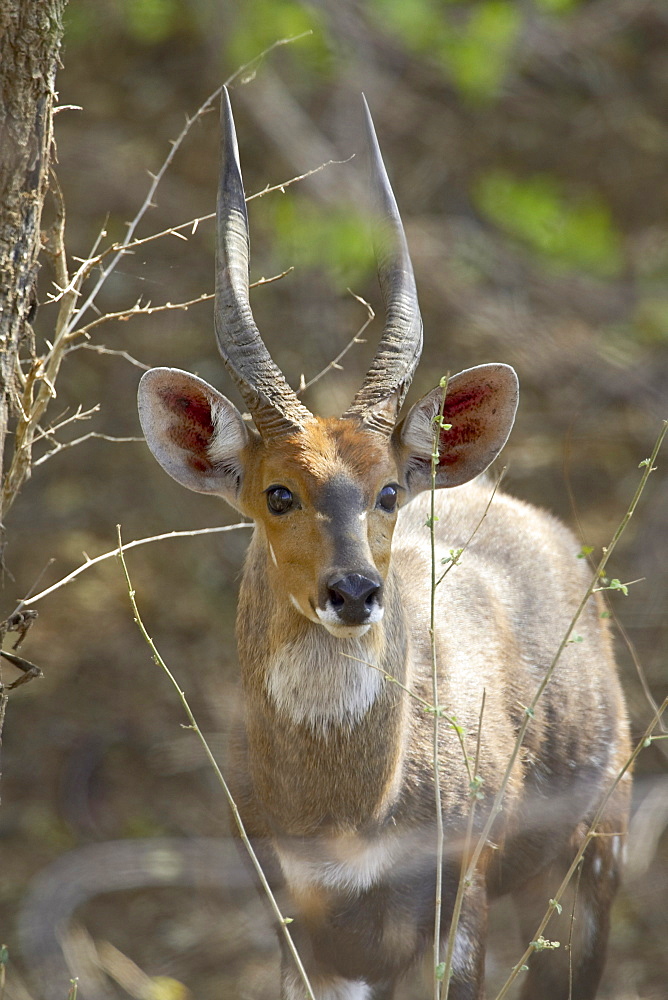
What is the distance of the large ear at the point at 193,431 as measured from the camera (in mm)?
4141

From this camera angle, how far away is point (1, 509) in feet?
13.4

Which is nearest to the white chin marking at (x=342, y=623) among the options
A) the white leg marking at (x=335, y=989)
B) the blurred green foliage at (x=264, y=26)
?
the white leg marking at (x=335, y=989)

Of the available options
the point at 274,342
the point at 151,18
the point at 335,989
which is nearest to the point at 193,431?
the point at 335,989

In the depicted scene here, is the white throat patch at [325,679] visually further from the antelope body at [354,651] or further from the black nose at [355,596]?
the black nose at [355,596]

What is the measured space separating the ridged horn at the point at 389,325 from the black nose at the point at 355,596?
0.69 m

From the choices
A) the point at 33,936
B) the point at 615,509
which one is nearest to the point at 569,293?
the point at 615,509

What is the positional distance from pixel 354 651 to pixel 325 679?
13cm

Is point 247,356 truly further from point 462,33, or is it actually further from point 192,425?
point 462,33

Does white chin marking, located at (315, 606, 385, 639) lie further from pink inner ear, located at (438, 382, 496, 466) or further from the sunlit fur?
pink inner ear, located at (438, 382, 496, 466)

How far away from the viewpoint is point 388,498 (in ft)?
13.3

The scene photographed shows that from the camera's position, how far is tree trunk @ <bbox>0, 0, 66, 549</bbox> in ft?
12.1

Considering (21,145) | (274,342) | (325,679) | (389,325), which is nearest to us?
(21,145)

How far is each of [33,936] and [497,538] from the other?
113 inches

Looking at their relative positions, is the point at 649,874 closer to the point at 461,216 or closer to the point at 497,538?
the point at 497,538
